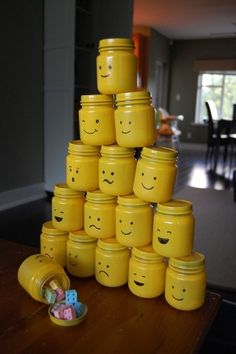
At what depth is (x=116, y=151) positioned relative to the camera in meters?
1.23

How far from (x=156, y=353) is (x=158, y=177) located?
0.50 m

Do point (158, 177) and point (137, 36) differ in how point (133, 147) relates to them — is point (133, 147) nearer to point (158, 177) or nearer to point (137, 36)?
point (158, 177)

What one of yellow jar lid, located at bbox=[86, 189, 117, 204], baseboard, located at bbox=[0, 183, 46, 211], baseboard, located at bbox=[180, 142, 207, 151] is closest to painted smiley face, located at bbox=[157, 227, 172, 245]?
yellow jar lid, located at bbox=[86, 189, 117, 204]

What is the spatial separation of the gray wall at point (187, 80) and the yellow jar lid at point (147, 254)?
7915 millimetres

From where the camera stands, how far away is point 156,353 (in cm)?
88

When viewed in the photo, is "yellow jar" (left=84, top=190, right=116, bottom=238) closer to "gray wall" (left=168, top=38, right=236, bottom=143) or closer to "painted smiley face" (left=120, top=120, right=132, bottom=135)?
"painted smiley face" (left=120, top=120, right=132, bottom=135)

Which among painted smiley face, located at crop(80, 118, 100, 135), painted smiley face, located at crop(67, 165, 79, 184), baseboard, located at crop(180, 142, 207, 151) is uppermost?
painted smiley face, located at crop(80, 118, 100, 135)

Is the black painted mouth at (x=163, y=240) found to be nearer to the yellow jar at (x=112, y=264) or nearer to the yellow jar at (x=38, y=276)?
the yellow jar at (x=112, y=264)

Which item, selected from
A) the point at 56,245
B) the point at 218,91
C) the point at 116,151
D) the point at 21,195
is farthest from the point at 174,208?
the point at 218,91

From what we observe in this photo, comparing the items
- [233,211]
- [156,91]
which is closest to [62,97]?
[233,211]

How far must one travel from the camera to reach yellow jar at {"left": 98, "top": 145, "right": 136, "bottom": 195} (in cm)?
123

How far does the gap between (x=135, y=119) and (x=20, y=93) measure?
8.51ft

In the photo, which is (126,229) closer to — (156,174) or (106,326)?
(156,174)

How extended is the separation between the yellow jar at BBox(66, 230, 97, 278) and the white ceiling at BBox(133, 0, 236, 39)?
16.8ft
